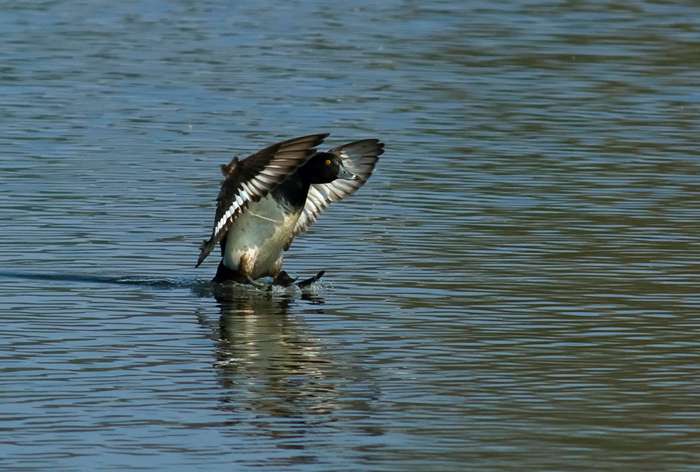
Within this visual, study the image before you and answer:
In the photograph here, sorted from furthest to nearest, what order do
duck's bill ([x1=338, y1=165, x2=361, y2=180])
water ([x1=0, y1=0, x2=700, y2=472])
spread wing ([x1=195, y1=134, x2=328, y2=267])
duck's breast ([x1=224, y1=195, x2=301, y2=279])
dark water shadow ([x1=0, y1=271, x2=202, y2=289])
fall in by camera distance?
duck's bill ([x1=338, y1=165, x2=361, y2=180]) → duck's breast ([x1=224, y1=195, x2=301, y2=279]) → dark water shadow ([x1=0, y1=271, x2=202, y2=289]) → spread wing ([x1=195, y1=134, x2=328, y2=267]) → water ([x1=0, y1=0, x2=700, y2=472])

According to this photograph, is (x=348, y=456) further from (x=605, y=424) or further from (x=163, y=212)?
(x=163, y=212)

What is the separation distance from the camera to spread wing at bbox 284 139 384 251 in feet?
41.1

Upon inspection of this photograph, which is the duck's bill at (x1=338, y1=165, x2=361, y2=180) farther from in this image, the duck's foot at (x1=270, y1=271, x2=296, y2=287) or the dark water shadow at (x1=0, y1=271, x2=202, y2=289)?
the dark water shadow at (x1=0, y1=271, x2=202, y2=289)

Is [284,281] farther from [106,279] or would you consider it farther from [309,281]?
[106,279]

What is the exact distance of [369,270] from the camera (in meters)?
11.9

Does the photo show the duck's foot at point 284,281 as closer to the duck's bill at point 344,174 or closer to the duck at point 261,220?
the duck at point 261,220

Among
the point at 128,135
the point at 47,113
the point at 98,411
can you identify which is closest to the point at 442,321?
the point at 98,411

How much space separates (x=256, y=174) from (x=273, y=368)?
7.46ft

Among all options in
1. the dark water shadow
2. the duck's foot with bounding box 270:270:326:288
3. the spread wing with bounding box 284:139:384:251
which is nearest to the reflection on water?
the duck's foot with bounding box 270:270:326:288

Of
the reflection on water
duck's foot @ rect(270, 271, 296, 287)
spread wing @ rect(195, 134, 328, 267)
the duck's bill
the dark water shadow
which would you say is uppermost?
spread wing @ rect(195, 134, 328, 267)

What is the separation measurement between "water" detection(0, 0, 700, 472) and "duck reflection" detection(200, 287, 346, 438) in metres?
0.03

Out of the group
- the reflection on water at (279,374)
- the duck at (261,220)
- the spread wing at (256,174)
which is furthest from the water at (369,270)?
the spread wing at (256,174)

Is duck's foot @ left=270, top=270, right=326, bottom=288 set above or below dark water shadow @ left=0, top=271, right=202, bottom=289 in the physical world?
below

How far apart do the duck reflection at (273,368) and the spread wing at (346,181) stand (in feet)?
4.70
